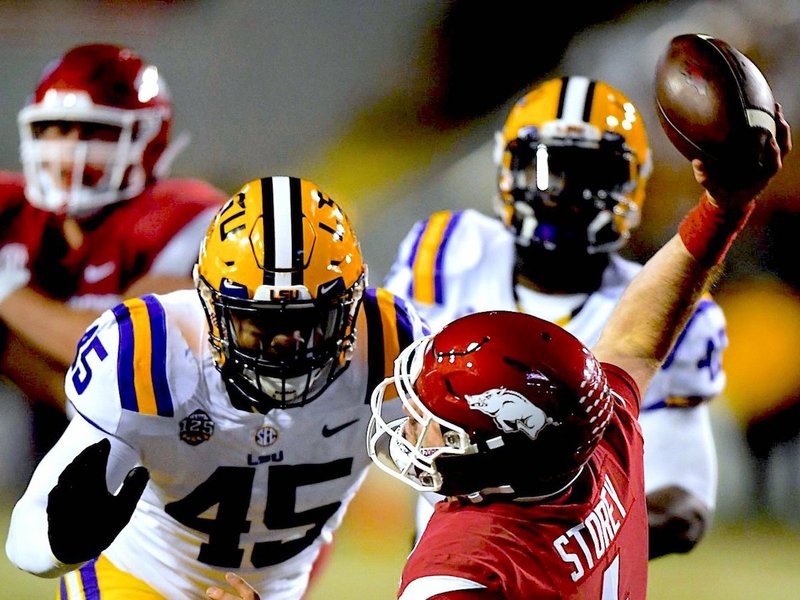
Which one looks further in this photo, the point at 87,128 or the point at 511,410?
the point at 87,128

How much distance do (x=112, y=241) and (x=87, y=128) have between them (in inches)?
12.6

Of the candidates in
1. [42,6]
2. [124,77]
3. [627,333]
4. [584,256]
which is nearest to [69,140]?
[124,77]

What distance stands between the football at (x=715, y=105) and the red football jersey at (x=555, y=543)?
0.45 meters

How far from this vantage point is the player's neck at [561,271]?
253cm

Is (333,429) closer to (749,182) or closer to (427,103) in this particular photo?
(749,182)

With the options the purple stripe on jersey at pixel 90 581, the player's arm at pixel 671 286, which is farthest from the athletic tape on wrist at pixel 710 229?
the purple stripe on jersey at pixel 90 581

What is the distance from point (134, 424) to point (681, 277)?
2.92 ft

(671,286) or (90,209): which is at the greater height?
(671,286)

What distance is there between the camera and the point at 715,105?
162 cm

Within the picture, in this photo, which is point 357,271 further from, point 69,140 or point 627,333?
point 69,140

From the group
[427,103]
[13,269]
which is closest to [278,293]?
[13,269]

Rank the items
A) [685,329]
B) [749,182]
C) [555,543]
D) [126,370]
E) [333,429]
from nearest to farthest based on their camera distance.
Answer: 1. [555,543]
2. [749,182]
3. [126,370]
4. [333,429]
5. [685,329]

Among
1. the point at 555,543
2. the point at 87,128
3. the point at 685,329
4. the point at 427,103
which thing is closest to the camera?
the point at 555,543

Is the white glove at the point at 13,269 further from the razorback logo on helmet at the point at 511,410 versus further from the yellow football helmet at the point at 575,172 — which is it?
the razorback logo on helmet at the point at 511,410
